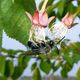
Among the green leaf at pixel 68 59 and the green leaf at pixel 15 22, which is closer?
the green leaf at pixel 15 22

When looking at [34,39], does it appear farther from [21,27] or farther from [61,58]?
[61,58]

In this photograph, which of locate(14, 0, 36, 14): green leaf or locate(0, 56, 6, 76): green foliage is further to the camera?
locate(0, 56, 6, 76): green foliage

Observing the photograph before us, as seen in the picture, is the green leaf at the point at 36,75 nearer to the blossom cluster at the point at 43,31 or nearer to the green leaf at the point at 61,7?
the green leaf at the point at 61,7

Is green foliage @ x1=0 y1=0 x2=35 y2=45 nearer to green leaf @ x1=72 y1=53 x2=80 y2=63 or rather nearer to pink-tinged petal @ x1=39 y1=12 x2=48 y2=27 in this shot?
pink-tinged petal @ x1=39 y1=12 x2=48 y2=27

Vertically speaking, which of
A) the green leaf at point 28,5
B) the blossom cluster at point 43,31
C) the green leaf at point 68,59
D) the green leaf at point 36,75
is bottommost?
the green leaf at point 36,75

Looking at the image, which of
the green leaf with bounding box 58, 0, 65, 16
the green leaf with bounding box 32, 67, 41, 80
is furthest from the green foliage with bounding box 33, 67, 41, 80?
the green leaf with bounding box 58, 0, 65, 16

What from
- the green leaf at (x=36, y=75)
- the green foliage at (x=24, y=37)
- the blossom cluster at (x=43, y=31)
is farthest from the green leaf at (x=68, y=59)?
the blossom cluster at (x=43, y=31)
